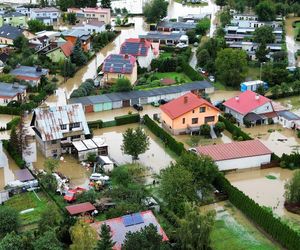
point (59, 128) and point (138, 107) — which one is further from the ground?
point (59, 128)

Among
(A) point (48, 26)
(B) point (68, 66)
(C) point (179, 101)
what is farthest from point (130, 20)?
(C) point (179, 101)

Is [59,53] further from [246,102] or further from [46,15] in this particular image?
[246,102]

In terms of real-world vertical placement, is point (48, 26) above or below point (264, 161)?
above

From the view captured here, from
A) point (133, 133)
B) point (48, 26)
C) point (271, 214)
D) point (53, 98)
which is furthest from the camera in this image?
point (48, 26)

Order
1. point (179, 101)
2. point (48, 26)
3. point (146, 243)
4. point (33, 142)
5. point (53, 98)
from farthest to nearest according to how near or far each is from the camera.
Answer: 1. point (48, 26)
2. point (53, 98)
3. point (179, 101)
4. point (33, 142)
5. point (146, 243)

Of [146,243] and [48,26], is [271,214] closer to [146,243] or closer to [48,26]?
[146,243]

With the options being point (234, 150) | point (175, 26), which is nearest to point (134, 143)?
point (234, 150)

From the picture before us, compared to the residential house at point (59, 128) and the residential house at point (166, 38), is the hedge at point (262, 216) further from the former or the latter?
the residential house at point (166, 38)

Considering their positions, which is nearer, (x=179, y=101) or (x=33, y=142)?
(x=33, y=142)
